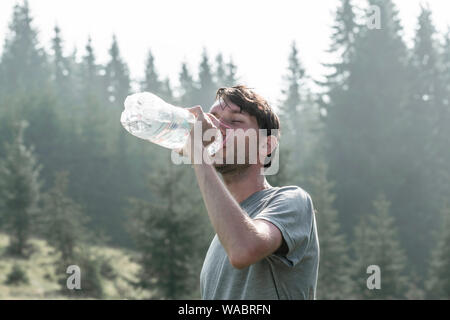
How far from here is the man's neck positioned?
2.89 m

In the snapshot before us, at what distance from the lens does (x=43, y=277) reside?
76.3 feet

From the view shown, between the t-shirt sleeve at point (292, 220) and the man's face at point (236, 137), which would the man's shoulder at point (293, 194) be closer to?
the t-shirt sleeve at point (292, 220)

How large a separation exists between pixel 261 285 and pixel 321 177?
86.7 ft

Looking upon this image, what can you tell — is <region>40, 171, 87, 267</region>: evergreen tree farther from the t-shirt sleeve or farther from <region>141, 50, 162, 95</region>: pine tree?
<region>141, 50, 162, 95</region>: pine tree

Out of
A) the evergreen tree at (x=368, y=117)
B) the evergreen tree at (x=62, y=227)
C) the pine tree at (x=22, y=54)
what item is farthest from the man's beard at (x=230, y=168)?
the pine tree at (x=22, y=54)

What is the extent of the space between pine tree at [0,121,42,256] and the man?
26.2 m

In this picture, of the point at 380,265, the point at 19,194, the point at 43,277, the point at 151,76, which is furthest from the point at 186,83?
the point at 380,265

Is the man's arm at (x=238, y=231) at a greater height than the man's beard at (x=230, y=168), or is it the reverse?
the man's beard at (x=230, y=168)

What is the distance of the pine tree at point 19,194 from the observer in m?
26.9

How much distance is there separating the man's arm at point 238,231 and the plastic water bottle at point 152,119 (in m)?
0.83

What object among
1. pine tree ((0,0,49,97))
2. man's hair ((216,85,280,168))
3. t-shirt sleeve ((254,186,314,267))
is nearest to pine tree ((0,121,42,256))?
man's hair ((216,85,280,168))
